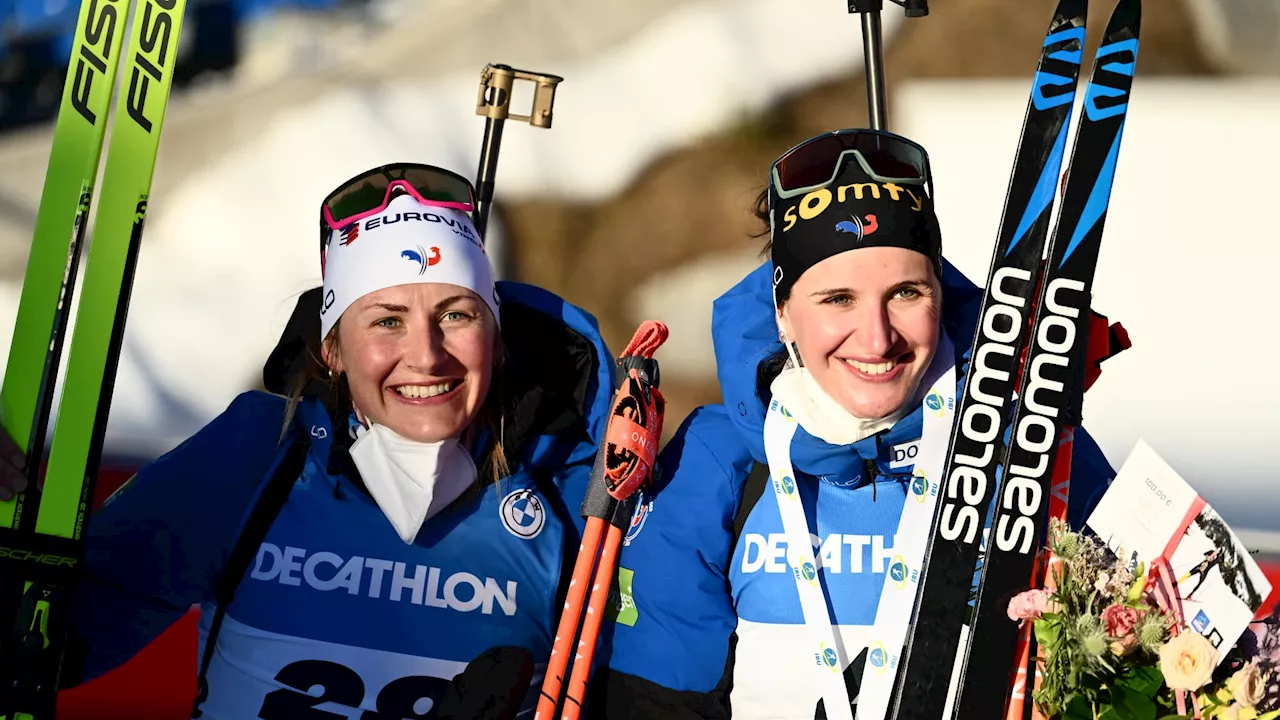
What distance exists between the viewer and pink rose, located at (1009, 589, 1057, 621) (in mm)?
1868

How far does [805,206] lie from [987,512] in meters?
0.62

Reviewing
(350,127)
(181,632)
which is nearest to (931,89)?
(350,127)

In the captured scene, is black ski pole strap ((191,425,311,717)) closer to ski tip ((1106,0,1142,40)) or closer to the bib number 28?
the bib number 28

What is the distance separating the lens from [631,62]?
4078 mm

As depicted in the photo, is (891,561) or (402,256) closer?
(891,561)

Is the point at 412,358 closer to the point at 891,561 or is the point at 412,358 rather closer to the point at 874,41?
the point at 891,561

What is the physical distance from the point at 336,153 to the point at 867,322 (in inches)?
96.9

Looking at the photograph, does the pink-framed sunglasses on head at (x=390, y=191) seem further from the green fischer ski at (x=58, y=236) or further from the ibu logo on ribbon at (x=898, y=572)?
the ibu logo on ribbon at (x=898, y=572)

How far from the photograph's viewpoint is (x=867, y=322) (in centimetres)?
211

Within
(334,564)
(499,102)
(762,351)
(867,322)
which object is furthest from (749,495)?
(499,102)

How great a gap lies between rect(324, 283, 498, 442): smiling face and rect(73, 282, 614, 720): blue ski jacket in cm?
14

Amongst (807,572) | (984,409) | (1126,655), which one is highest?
(984,409)

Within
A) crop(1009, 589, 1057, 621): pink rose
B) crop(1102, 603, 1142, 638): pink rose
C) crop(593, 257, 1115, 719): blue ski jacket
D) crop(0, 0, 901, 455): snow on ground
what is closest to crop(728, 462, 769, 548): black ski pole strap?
crop(593, 257, 1115, 719): blue ski jacket

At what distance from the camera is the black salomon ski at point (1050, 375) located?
82.0 inches
